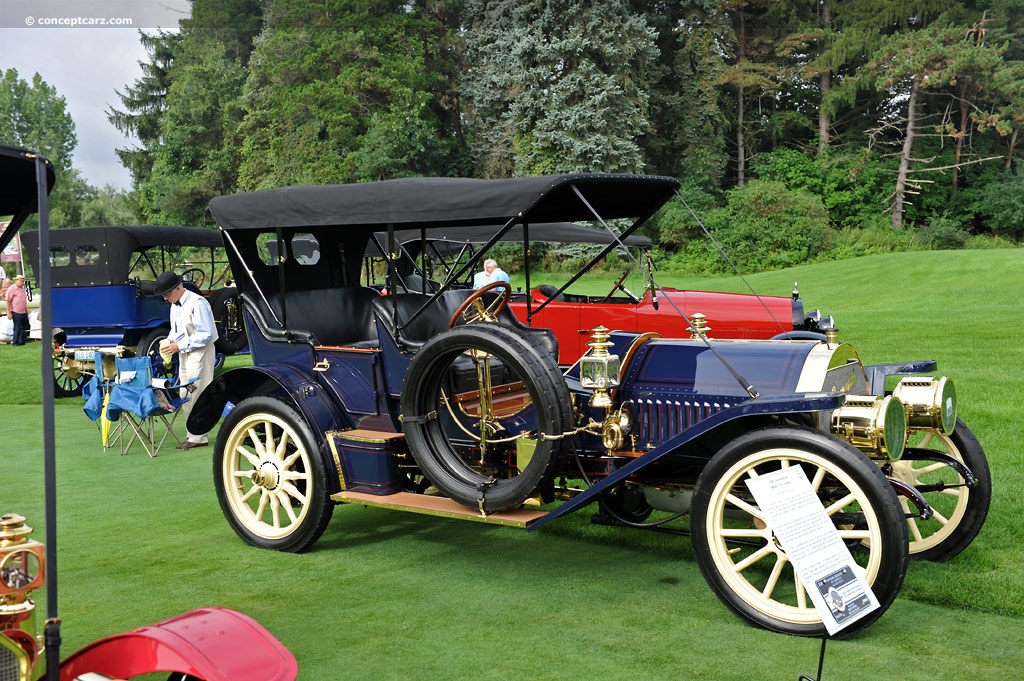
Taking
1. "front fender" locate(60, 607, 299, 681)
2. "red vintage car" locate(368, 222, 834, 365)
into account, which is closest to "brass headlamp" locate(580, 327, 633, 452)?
"front fender" locate(60, 607, 299, 681)

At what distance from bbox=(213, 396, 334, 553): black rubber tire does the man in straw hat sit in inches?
604

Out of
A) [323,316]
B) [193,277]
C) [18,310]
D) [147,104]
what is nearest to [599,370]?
[323,316]

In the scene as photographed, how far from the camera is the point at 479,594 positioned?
15.9 ft

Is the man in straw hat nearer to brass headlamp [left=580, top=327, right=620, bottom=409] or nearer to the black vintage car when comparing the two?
brass headlamp [left=580, top=327, right=620, bottom=409]

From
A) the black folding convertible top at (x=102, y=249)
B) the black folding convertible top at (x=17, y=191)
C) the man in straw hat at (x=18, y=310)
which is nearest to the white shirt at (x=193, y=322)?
the black folding convertible top at (x=102, y=249)

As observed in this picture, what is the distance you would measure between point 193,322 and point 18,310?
12711mm

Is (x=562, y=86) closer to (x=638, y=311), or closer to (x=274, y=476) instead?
(x=638, y=311)

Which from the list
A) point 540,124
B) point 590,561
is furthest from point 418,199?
point 540,124

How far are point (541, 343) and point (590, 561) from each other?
4.11 ft

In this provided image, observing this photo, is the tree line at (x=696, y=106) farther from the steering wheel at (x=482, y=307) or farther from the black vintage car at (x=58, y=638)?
the black vintage car at (x=58, y=638)

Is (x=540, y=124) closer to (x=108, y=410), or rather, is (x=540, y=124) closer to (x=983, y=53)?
(x=983, y=53)

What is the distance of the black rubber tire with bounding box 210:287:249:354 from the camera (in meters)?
14.1

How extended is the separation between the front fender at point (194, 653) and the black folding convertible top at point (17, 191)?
1.20 metres

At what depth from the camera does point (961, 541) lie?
5.10 meters
